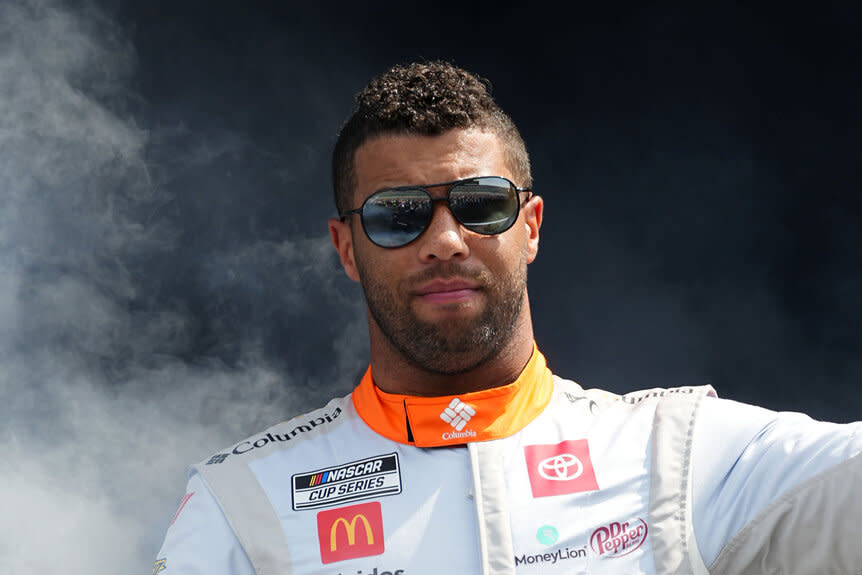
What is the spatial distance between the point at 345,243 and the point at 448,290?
821mm

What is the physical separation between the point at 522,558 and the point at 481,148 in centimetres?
190

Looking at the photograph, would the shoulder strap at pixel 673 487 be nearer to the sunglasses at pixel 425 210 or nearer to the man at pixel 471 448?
the man at pixel 471 448

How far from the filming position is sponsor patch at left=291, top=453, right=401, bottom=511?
144 inches

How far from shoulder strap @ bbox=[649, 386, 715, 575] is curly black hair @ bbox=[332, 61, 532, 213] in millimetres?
1373

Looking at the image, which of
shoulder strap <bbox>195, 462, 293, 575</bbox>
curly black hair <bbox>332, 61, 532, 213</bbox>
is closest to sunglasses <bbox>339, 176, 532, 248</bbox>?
curly black hair <bbox>332, 61, 532, 213</bbox>

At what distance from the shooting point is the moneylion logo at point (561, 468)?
11.8ft

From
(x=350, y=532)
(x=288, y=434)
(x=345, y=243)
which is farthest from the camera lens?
(x=345, y=243)

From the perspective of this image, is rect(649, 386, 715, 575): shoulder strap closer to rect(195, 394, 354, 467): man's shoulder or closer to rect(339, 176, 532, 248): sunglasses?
rect(339, 176, 532, 248): sunglasses

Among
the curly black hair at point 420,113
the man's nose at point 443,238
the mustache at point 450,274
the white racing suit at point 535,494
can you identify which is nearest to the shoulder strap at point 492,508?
the white racing suit at point 535,494

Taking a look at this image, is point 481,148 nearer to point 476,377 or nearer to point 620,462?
point 476,377

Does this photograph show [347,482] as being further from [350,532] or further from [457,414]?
[457,414]

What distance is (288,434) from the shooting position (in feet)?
13.4

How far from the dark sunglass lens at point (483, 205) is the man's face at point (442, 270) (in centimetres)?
4

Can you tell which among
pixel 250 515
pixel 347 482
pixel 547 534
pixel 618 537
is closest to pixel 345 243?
pixel 347 482
